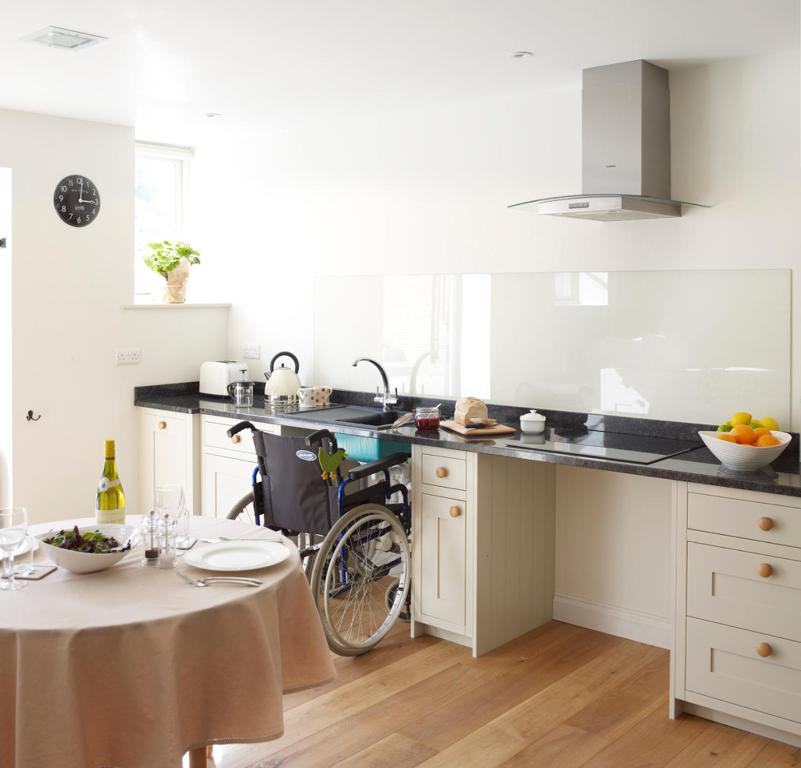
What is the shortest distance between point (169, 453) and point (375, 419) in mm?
1212

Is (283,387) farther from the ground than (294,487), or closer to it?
farther from the ground

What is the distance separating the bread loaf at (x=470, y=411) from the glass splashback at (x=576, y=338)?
13.4 inches

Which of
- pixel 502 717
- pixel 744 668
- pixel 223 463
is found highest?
pixel 223 463

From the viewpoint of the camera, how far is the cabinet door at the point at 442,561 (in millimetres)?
3566

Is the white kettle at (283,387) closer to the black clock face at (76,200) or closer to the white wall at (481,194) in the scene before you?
the white wall at (481,194)

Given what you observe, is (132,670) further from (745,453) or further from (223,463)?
(223,463)

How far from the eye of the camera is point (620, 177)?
11.4ft

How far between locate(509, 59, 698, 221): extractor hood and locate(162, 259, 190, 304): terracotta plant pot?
2.39 metres

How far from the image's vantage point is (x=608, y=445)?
3.44 m

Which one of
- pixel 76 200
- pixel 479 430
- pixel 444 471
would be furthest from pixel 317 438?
pixel 76 200

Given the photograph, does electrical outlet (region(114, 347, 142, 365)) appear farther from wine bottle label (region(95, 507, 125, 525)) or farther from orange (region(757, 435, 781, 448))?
orange (region(757, 435, 781, 448))

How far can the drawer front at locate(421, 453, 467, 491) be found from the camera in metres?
3.52

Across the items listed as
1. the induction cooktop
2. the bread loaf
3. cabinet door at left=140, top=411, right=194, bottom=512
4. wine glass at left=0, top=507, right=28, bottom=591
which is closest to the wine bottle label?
wine glass at left=0, top=507, right=28, bottom=591

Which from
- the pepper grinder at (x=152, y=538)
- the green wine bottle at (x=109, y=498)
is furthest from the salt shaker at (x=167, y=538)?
the green wine bottle at (x=109, y=498)
